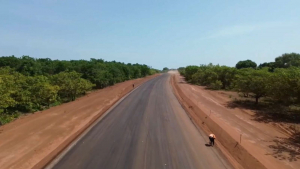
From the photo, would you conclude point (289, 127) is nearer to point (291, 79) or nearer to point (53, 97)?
point (291, 79)

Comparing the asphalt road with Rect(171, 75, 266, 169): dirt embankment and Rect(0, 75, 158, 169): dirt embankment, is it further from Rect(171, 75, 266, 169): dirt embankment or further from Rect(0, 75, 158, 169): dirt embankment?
Rect(0, 75, 158, 169): dirt embankment

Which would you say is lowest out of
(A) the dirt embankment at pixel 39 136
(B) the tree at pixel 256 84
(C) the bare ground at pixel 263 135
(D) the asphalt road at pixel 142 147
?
(C) the bare ground at pixel 263 135

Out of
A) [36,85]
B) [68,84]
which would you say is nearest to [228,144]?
[36,85]

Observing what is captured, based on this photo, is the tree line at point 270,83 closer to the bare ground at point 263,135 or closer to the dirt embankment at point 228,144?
the bare ground at point 263,135

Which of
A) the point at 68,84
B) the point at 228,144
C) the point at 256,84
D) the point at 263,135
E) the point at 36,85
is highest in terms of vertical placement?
the point at 36,85

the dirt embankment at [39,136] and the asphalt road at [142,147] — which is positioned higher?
the dirt embankment at [39,136]

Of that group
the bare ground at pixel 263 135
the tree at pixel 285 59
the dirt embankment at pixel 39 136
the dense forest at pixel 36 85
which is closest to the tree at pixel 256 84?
the bare ground at pixel 263 135

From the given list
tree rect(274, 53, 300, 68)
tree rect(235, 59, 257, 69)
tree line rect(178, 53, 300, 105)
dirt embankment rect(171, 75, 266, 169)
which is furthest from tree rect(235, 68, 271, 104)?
tree rect(235, 59, 257, 69)

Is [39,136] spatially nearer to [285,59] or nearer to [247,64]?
[285,59]
